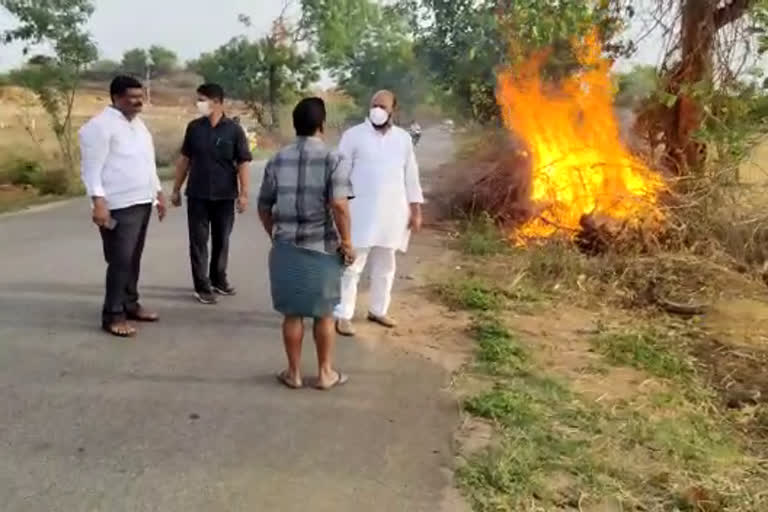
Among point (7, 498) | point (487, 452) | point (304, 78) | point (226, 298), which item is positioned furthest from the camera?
point (304, 78)

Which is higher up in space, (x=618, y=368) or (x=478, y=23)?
(x=478, y=23)

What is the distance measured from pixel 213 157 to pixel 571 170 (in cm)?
518

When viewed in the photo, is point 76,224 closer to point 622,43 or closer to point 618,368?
point 622,43

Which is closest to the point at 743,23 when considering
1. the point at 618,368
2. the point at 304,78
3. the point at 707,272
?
the point at 707,272

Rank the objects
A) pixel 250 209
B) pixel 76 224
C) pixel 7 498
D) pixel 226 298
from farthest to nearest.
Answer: pixel 250 209 < pixel 76 224 < pixel 226 298 < pixel 7 498

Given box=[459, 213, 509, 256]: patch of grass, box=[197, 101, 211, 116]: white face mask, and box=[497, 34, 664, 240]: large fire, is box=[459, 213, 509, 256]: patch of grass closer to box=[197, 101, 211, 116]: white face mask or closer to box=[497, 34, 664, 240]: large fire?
box=[497, 34, 664, 240]: large fire

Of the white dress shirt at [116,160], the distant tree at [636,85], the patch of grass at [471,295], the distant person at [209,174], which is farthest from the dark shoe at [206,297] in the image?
the distant tree at [636,85]

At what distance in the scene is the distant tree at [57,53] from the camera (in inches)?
723

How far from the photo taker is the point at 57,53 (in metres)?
19.1

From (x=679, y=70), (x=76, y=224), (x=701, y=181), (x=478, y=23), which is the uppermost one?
(x=478, y=23)

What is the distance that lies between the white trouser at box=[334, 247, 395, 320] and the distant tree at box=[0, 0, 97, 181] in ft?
45.3

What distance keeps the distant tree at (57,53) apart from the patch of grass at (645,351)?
14.9 metres

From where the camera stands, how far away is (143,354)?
18.0 feet

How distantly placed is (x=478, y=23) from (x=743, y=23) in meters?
5.27
